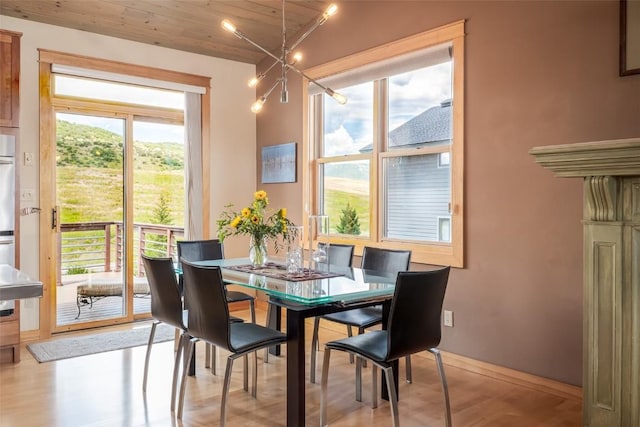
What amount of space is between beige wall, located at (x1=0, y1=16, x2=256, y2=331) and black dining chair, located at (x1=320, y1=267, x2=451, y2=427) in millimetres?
3138

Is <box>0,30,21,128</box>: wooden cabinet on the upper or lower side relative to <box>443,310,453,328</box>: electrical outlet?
upper

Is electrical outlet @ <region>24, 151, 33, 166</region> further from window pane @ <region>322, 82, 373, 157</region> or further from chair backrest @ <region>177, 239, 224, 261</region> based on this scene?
window pane @ <region>322, 82, 373, 157</region>

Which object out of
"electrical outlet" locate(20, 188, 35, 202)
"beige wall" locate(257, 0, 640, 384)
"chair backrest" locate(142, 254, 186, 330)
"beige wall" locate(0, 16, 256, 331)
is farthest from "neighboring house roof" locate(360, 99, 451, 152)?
"electrical outlet" locate(20, 188, 35, 202)

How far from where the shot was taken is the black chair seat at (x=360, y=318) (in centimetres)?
315

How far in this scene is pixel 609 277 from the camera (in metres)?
2.30

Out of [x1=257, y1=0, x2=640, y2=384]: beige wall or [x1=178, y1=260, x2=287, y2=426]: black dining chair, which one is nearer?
[x1=178, y1=260, x2=287, y2=426]: black dining chair

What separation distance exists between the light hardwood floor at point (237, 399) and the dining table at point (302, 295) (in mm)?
301

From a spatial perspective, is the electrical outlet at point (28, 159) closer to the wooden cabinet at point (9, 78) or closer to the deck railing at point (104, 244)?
the wooden cabinet at point (9, 78)

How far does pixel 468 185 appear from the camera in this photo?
3.60 m

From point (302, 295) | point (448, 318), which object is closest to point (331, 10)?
point (302, 295)

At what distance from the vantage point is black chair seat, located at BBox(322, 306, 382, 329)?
10.3 feet

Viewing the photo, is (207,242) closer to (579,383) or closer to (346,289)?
(346,289)

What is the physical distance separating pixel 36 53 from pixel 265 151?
2350 mm

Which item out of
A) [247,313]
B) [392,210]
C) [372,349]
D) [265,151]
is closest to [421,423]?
[372,349]
